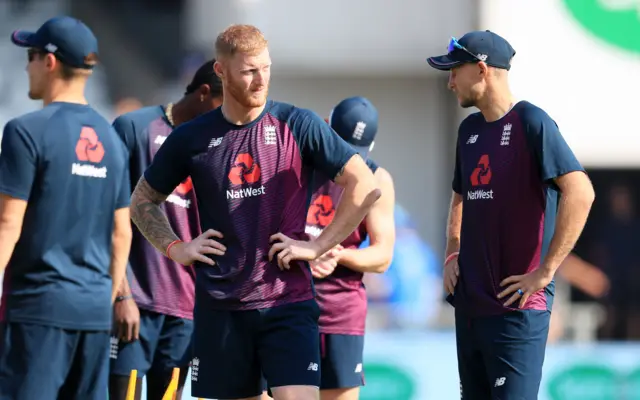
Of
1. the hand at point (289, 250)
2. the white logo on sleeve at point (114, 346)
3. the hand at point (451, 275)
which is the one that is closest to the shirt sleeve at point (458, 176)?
the hand at point (451, 275)

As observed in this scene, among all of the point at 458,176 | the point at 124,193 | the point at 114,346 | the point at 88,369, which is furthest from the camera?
the point at 114,346

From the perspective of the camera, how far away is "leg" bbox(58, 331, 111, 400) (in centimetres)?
598

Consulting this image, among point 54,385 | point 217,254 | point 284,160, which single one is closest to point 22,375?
point 54,385

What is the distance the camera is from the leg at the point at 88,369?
5.98 metres

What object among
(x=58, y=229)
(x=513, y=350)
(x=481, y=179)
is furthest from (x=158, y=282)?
(x=513, y=350)

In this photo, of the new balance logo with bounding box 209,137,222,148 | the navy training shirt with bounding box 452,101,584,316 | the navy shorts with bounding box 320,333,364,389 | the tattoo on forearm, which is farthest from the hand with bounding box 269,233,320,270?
the navy shorts with bounding box 320,333,364,389

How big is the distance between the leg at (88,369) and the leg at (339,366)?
61.1 inches

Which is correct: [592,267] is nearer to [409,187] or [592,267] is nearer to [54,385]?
[409,187]

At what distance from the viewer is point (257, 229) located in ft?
18.5

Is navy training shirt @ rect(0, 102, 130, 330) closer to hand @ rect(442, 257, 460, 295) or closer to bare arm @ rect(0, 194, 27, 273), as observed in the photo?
bare arm @ rect(0, 194, 27, 273)

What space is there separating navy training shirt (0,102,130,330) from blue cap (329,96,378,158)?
5.88 feet

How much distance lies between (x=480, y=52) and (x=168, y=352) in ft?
8.19

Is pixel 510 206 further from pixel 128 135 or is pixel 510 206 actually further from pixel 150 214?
pixel 128 135

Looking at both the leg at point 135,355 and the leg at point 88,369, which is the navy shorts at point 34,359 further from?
the leg at point 135,355
